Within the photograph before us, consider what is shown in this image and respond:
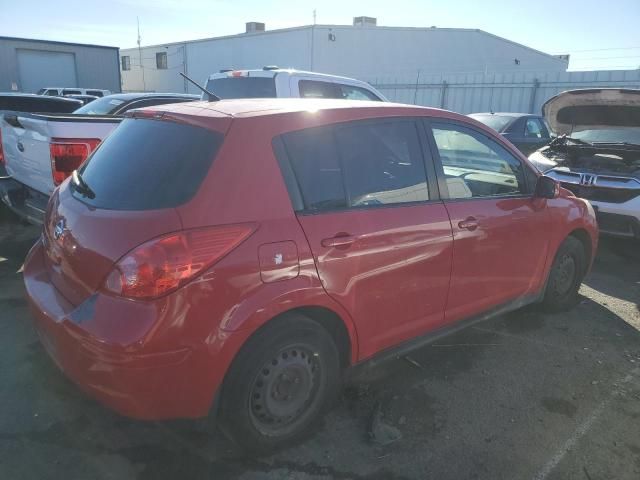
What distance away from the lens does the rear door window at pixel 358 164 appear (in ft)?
8.01

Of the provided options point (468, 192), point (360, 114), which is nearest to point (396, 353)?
point (468, 192)

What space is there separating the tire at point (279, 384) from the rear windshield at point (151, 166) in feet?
2.51

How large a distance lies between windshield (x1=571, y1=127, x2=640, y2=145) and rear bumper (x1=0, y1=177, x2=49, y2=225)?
6.93 m

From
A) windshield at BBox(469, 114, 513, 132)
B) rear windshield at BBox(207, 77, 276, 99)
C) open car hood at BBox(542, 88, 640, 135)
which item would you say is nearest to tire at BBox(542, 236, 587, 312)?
open car hood at BBox(542, 88, 640, 135)

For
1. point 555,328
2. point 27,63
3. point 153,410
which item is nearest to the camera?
point 153,410

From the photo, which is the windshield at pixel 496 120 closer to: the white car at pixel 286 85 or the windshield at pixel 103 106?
the white car at pixel 286 85

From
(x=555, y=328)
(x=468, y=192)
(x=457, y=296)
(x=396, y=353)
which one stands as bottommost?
(x=555, y=328)

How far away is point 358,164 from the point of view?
2666 mm

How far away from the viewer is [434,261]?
2.90 m

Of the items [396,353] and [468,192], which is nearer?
[396,353]

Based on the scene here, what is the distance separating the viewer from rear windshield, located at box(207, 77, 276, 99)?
6.32 metres

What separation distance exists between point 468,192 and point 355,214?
107cm

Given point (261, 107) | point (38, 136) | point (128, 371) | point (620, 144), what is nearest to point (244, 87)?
point (38, 136)

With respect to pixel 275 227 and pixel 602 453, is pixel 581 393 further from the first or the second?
pixel 275 227
